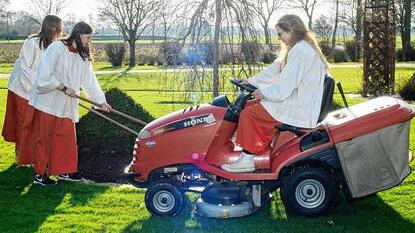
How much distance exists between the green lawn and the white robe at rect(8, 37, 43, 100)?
1.49m

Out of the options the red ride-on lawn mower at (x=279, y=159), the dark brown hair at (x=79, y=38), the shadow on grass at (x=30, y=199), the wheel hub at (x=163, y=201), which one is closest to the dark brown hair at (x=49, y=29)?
the dark brown hair at (x=79, y=38)

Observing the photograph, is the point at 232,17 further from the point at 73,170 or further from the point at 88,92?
the point at 73,170

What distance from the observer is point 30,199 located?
6793 millimetres

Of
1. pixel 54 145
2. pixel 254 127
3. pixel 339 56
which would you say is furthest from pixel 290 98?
pixel 339 56

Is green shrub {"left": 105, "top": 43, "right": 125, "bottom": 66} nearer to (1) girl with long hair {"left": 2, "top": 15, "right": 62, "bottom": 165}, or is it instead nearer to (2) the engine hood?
(1) girl with long hair {"left": 2, "top": 15, "right": 62, "bottom": 165}

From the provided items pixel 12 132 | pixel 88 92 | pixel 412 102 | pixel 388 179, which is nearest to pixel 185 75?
pixel 88 92

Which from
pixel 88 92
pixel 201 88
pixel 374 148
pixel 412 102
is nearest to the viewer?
pixel 374 148

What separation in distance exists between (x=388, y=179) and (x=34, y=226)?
3.27 m

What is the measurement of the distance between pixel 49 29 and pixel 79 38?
0.85 m

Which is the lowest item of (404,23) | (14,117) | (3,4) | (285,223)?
(285,223)

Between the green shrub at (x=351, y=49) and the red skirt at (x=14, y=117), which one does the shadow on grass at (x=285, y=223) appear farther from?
the green shrub at (x=351, y=49)

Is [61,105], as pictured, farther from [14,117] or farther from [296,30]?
[296,30]

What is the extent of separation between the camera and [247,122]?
567 cm

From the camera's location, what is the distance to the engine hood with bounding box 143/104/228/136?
5.79m
